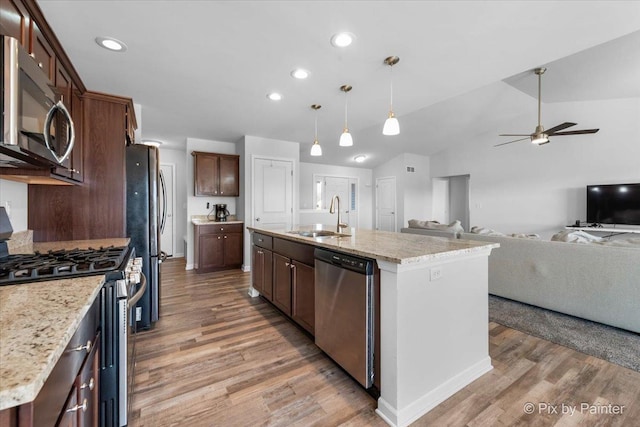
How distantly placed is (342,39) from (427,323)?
6.79 feet

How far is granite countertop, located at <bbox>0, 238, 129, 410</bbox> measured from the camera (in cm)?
48

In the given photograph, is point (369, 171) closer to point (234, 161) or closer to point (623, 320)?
point (234, 161)

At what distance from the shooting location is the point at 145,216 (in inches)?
102

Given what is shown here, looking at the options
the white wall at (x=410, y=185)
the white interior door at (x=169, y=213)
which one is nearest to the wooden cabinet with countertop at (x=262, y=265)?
the white interior door at (x=169, y=213)

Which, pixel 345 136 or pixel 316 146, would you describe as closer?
pixel 345 136

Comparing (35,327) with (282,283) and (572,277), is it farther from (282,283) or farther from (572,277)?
(572,277)

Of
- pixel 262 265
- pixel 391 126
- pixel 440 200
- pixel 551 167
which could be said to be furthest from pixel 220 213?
pixel 551 167

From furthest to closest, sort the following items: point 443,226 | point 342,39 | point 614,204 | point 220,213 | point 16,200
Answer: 1. point 220,213
2. point 614,204
3. point 443,226
4. point 342,39
5. point 16,200

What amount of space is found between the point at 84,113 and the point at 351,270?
254cm

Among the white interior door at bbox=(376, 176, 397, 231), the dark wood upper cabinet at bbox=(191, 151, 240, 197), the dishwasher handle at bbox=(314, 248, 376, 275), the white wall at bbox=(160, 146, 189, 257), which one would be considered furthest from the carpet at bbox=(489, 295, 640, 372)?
the white wall at bbox=(160, 146, 189, 257)

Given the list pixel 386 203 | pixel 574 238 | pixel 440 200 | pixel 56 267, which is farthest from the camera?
pixel 440 200

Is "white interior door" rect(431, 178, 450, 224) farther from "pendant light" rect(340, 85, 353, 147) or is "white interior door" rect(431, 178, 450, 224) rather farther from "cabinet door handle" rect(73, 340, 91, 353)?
"cabinet door handle" rect(73, 340, 91, 353)

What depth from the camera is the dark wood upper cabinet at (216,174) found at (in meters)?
4.88

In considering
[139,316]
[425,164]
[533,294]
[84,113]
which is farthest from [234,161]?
[425,164]
